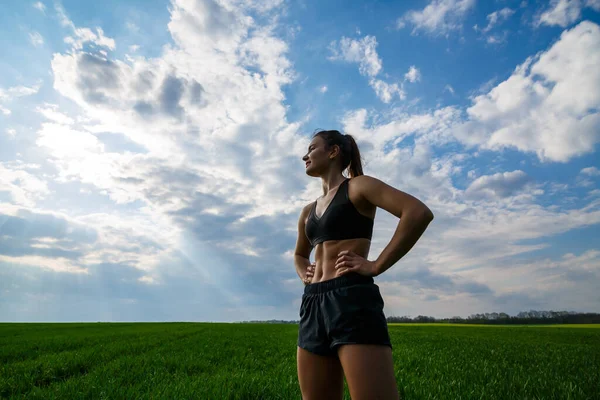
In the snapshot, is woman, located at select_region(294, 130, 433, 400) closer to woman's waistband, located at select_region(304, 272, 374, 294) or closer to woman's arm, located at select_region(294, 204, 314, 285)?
woman's waistband, located at select_region(304, 272, 374, 294)

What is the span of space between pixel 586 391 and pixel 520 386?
1.13 meters

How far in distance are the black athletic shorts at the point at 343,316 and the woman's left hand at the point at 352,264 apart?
5 centimetres

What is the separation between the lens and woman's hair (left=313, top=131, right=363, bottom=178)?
3.32 metres

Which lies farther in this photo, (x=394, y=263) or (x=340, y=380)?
(x=340, y=380)

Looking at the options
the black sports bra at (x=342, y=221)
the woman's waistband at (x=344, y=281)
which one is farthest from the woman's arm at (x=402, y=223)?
the black sports bra at (x=342, y=221)

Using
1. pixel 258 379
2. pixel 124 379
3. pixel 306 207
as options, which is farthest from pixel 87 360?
pixel 306 207

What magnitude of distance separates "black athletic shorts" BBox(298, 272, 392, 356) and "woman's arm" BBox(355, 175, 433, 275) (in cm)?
18

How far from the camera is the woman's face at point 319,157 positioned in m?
3.25

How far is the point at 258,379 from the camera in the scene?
21.7 feet

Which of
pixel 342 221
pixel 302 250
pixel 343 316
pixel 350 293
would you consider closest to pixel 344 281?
pixel 350 293

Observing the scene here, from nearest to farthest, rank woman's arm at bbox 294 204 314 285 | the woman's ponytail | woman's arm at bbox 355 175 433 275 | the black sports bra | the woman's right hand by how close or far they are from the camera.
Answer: woman's arm at bbox 355 175 433 275 → the black sports bra → the woman's right hand → the woman's ponytail → woman's arm at bbox 294 204 314 285

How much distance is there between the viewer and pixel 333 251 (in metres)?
2.89

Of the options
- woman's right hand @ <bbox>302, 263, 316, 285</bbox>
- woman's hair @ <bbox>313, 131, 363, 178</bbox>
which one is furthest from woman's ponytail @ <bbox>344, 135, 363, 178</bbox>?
woman's right hand @ <bbox>302, 263, 316, 285</bbox>

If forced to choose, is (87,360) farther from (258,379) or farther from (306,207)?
(306,207)
